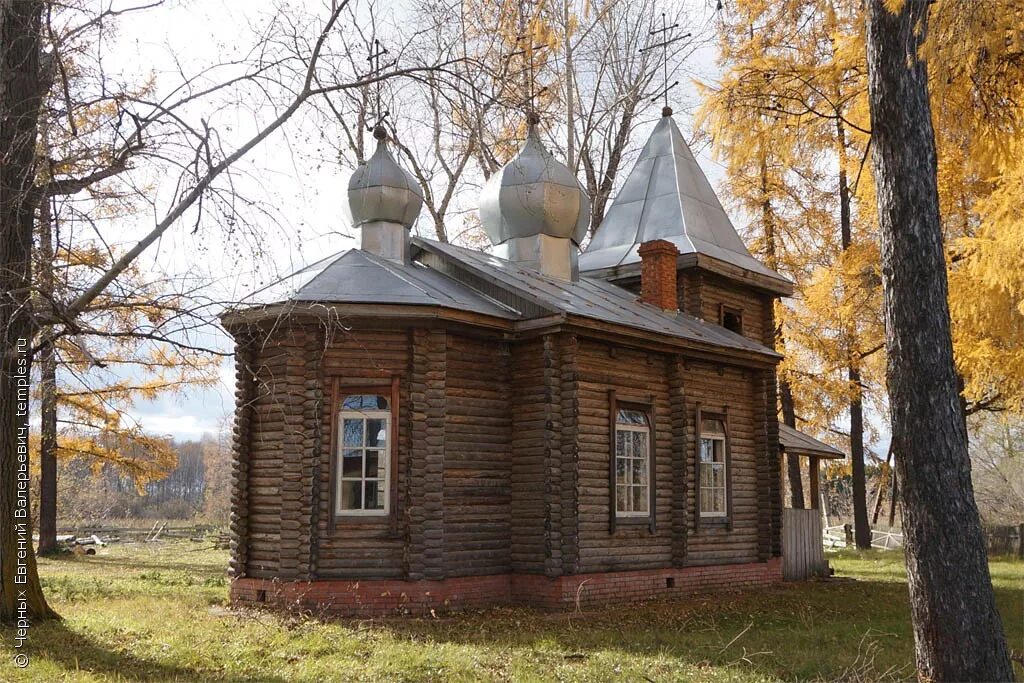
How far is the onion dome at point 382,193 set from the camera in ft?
50.9

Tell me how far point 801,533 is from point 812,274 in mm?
7054

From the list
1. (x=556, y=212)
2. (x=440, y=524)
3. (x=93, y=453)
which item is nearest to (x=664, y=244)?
(x=556, y=212)

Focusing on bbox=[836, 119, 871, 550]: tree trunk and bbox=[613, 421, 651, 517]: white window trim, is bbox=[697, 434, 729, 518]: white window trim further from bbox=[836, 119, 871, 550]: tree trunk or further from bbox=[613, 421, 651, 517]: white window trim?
bbox=[836, 119, 871, 550]: tree trunk

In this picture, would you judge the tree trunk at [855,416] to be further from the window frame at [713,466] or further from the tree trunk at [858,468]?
the window frame at [713,466]

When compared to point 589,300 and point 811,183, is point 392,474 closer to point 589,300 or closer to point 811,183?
point 589,300

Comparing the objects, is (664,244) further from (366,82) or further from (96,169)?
(96,169)

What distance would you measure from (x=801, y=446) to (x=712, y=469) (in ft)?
12.7

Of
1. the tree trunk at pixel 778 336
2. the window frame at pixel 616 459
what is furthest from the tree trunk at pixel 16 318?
the tree trunk at pixel 778 336

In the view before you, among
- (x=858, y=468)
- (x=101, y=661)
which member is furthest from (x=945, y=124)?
(x=858, y=468)

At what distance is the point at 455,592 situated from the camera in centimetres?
1254

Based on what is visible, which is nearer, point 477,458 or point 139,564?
point 477,458

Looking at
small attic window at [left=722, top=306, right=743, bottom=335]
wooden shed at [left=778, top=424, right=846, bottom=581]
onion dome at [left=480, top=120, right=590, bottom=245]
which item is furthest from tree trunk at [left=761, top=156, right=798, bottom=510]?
onion dome at [left=480, top=120, right=590, bottom=245]

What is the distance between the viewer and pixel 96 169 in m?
9.09

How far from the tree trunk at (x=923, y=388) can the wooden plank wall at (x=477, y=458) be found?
6608 millimetres
